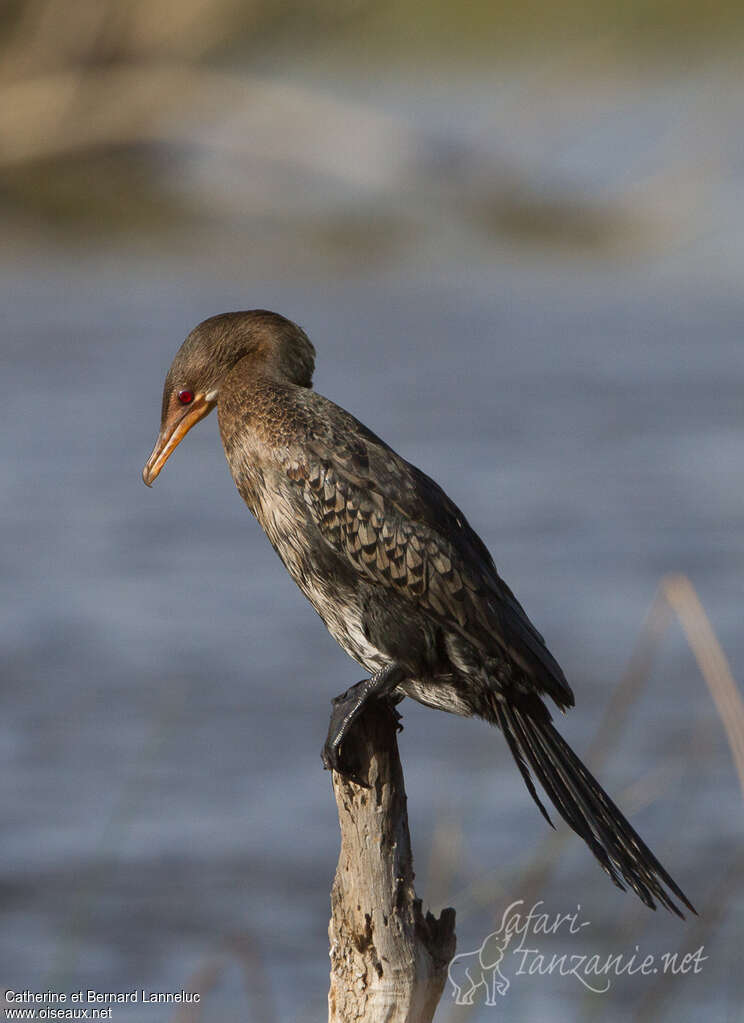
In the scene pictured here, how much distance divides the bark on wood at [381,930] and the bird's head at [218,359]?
3.29 ft

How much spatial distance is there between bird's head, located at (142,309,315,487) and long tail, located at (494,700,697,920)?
0.91m

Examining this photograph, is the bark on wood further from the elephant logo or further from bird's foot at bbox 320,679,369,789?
the elephant logo

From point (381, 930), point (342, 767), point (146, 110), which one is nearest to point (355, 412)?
point (146, 110)

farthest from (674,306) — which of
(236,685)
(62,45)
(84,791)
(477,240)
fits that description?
(84,791)

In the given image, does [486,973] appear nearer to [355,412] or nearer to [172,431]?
[172,431]

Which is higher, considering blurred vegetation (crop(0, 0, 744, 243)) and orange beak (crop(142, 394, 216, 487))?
blurred vegetation (crop(0, 0, 744, 243))

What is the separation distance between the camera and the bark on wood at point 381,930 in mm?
3275

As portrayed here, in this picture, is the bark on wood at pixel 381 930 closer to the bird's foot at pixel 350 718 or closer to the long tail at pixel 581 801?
the bird's foot at pixel 350 718

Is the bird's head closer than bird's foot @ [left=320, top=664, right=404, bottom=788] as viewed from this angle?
No

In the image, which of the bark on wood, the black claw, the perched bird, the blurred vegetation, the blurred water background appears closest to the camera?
the bark on wood

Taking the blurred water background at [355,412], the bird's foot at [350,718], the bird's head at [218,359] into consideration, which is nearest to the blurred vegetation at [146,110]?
the blurred water background at [355,412]

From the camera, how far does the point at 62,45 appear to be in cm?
1877

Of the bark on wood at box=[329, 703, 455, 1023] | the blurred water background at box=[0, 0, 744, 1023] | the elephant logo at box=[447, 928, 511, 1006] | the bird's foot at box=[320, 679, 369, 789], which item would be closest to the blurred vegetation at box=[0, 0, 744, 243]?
the blurred water background at box=[0, 0, 744, 1023]

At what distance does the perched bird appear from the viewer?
3674 mm
